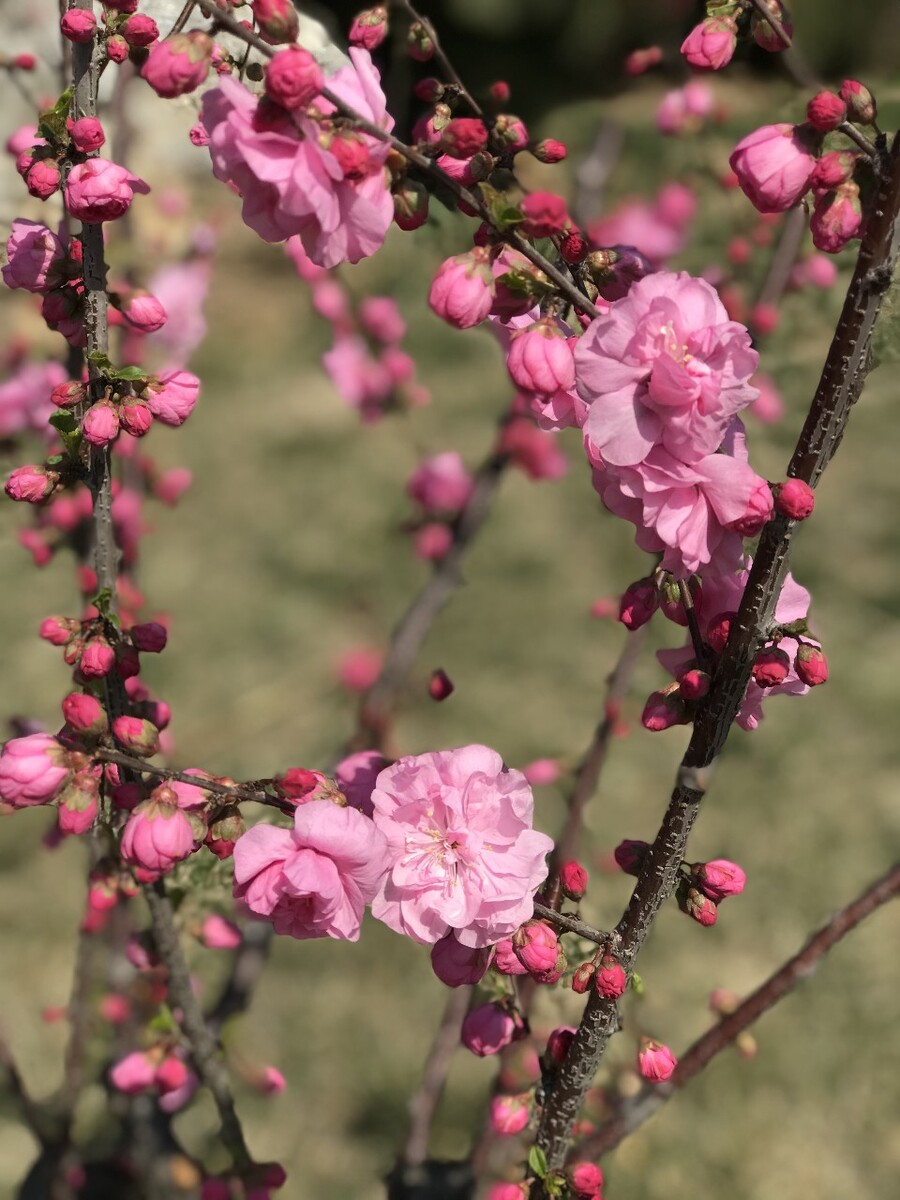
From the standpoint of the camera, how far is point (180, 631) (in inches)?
94.1

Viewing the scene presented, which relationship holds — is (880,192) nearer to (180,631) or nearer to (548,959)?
(548,959)

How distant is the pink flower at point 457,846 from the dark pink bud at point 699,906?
0.10 meters

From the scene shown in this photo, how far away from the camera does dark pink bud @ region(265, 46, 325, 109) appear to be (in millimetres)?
548

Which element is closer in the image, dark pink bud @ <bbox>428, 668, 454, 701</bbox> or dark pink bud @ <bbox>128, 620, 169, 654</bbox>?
dark pink bud @ <bbox>128, 620, 169, 654</bbox>

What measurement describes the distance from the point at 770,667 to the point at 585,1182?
0.43 meters

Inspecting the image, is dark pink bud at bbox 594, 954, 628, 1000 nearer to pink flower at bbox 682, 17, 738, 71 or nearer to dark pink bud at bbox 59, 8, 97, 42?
pink flower at bbox 682, 17, 738, 71

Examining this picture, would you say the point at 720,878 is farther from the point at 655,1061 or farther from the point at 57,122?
the point at 57,122

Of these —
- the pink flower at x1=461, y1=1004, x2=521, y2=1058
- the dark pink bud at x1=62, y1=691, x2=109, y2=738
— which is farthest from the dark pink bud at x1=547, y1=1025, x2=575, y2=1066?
the dark pink bud at x1=62, y1=691, x2=109, y2=738

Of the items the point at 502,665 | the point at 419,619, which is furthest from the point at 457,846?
the point at 502,665

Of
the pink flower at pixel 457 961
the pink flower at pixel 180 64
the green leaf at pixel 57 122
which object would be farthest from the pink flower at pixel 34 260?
the pink flower at pixel 457 961

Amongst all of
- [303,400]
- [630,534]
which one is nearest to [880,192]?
[630,534]

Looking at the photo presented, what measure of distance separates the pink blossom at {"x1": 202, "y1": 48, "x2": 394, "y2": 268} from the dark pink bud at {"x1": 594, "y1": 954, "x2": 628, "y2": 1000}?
1.48 ft

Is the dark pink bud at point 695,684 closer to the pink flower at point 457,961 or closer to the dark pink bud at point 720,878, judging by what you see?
the dark pink bud at point 720,878

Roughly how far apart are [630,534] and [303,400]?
3.24 ft
